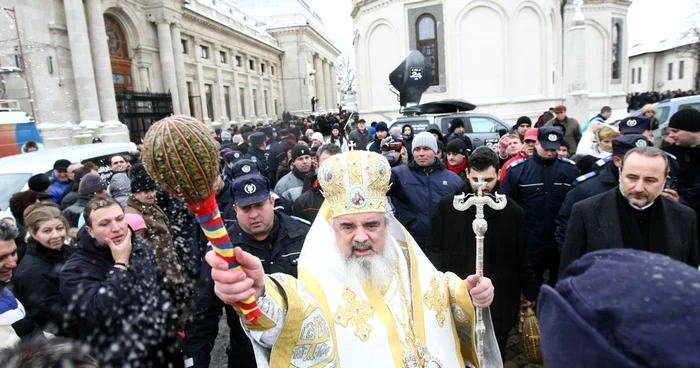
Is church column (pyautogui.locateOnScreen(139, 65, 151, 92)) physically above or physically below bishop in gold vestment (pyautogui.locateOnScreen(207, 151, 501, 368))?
above

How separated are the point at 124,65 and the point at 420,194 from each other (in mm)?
23397

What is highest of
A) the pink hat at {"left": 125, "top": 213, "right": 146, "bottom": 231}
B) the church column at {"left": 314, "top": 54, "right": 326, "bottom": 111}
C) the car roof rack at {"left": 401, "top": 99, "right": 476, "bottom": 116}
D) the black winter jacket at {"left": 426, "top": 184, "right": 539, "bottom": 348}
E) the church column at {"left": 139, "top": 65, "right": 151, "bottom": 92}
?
the church column at {"left": 314, "top": 54, "right": 326, "bottom": 111}

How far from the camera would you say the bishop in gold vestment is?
5.89ft

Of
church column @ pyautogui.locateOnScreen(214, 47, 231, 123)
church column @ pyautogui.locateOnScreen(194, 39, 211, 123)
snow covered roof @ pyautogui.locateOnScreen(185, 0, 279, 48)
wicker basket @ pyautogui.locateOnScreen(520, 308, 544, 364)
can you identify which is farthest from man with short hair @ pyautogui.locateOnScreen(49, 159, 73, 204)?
church column @ pyautogui.locateOnScreen(214, 47, 231, 123)

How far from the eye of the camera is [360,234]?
7.32 ft

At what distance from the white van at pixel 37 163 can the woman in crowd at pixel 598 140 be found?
7864 millimetres

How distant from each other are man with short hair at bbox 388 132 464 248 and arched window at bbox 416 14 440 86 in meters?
19.7

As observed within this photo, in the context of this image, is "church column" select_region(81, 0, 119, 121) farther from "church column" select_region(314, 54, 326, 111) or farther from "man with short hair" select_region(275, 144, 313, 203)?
"church column" select_region(314, 54, 326, 111)

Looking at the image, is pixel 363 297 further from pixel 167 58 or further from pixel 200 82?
pixel 200 82

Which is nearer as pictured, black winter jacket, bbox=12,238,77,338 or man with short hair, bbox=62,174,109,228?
black winter jacket, bbox=12,238,77,338

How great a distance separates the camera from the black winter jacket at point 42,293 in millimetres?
2586

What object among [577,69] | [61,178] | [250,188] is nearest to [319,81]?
[577,69]

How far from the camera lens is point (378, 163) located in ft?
7.75

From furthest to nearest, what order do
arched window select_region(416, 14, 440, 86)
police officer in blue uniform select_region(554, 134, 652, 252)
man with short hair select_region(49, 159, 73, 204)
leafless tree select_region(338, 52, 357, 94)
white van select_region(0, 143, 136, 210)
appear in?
1. leafless tree select_region(338, 52, 357, 94)
2. arched window select_region(416, 14, 440, 86)
3. white van select_region(0, 143, 136, 210)
4. man with short hair select_region(49, 159, 73, 204)
5. police officer in blue uniform select_region(554, 134, 652, 252)
